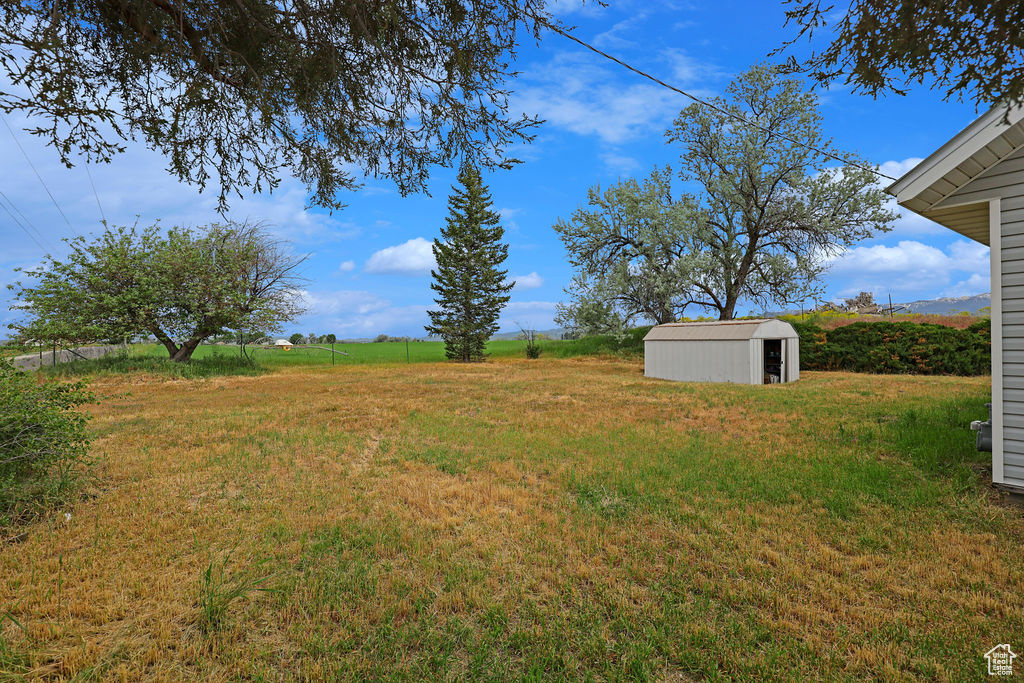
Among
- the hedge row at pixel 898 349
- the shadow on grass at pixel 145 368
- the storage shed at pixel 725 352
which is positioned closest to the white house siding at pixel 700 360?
the storage shed at pixel 725 352

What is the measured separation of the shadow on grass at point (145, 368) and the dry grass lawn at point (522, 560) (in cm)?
1073

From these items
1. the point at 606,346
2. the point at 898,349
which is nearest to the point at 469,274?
the point at 606,346

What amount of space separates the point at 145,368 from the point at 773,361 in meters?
22.7

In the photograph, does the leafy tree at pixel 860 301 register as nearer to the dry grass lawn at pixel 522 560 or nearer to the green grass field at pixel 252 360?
the green grass field at pixel 252 360

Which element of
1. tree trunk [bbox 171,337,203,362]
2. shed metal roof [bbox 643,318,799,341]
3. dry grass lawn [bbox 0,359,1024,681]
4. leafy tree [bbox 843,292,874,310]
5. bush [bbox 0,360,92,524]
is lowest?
dry grass lawn [bbox 0,359,1024,681]

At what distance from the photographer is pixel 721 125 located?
2322 cm

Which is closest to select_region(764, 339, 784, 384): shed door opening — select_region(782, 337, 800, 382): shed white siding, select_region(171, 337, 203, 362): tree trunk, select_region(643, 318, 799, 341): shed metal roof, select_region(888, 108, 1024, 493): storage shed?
select_region(782, 337, 800, 382): shed white siding

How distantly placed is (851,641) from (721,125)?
992 inches

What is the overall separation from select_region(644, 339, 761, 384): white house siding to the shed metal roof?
171 mm

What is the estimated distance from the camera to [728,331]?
15930 millimetres

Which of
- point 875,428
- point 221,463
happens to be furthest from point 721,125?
point 221,463

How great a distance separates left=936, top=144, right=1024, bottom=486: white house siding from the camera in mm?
4988

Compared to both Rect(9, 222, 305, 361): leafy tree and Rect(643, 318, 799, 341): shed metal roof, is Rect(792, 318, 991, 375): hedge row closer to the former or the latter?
Rect(643, 318, 799, 341): shed metal roof

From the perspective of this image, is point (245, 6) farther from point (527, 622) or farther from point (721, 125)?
point (721, 125)
